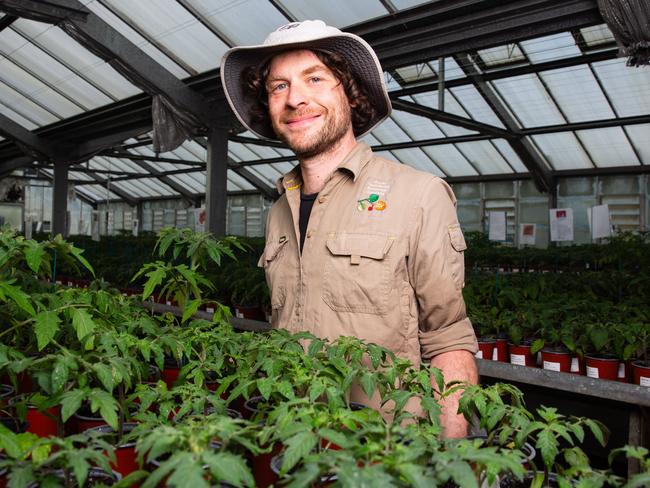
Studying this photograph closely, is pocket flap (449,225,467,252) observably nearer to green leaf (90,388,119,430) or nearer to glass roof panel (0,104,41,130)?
green leaf (90,388,119,430)

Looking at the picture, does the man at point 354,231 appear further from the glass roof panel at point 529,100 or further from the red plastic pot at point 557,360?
the glass roof panel at point 529,100

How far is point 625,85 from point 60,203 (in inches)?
496

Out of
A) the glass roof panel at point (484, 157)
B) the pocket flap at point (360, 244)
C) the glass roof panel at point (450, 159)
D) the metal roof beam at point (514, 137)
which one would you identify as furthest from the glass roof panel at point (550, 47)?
the pocket flap at point (360, 244)

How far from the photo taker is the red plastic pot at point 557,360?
4176 millimetres

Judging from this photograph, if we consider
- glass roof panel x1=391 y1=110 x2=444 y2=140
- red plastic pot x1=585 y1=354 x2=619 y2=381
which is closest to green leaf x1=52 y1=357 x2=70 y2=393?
red plastic pot x1=585 y1=354 x2=619 y2=381

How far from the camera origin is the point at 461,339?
192 centimetres

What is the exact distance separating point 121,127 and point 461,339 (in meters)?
11.0

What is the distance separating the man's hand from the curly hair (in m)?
0.96

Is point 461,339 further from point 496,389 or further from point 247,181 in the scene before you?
point 247,181

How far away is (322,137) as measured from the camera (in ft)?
6.48

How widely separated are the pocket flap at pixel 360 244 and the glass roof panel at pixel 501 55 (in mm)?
8590

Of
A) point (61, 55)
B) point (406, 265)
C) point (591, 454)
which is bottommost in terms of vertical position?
point (591, 454)

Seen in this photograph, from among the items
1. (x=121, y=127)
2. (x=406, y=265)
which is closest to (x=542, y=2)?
(x=406, y=265)

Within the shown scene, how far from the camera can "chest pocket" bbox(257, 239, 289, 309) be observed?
216cm
